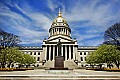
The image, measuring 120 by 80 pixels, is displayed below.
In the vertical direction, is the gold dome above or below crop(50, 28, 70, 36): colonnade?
above

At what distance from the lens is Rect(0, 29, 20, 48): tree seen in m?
53.1

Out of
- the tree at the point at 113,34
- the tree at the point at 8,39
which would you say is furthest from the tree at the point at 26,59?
the tree at the point at 113,34

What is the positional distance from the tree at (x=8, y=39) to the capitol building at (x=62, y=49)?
19857mm

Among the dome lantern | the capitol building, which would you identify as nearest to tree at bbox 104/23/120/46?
the capitol building

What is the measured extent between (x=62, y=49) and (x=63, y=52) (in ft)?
5.43

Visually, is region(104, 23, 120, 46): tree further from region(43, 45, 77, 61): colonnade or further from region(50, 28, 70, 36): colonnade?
region(50, 28, 70, 36): colonnade

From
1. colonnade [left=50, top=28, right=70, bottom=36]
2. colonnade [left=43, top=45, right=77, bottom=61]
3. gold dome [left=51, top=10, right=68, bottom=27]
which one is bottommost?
colonnade [left=43, top=45, right=77, bottom=61]

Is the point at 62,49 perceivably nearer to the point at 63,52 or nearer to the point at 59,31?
the point at 63,52

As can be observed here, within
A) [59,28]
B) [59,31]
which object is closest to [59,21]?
[59,28]

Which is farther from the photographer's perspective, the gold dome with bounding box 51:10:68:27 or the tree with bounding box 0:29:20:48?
the gold dome with bounding box 51:10:68:27

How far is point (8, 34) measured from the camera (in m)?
56.4

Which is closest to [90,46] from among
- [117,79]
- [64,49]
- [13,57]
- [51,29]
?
[64,49]

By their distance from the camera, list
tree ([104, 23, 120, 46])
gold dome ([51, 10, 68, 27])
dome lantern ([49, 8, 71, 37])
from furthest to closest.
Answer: gold dome ([51, 10, 68, 27]) < dome lantern ([49, 8, 71, 37]) < tree ([104, 23, 120, 46])

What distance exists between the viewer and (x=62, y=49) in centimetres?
8088
